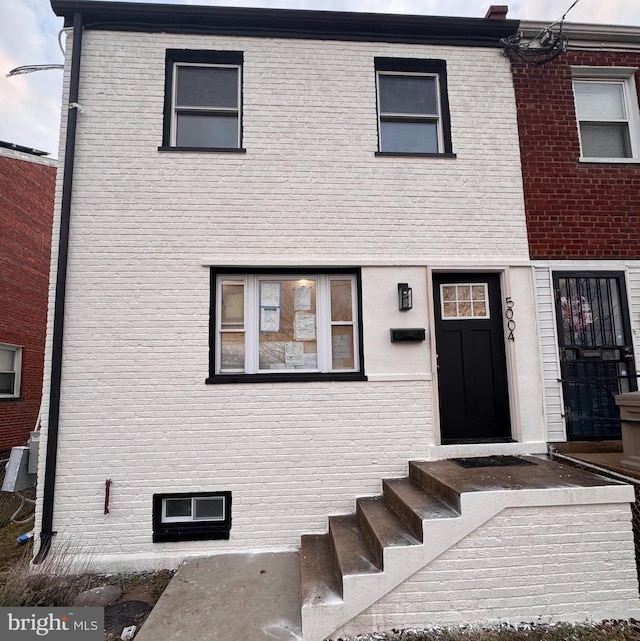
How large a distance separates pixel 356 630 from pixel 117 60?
6412 millimetres

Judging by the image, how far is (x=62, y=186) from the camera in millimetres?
4520

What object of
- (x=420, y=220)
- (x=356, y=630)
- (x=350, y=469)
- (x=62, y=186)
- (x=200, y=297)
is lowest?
(x=356, y=630)

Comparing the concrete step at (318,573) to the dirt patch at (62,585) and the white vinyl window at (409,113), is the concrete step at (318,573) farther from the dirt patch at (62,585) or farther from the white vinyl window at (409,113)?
the white vinyl window at (409,113)

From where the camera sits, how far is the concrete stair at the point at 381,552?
2.97m

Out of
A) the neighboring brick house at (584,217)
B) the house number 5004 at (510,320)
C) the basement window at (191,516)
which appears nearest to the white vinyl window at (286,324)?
the basement window at (191,516)

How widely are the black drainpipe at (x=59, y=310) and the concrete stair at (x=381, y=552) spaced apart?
2693 millimetres

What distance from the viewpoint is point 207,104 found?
4949mm

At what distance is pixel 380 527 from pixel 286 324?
2339mm

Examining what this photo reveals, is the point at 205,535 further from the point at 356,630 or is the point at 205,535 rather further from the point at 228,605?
the point at 356,630

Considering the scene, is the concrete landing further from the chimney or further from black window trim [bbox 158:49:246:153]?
the chimney

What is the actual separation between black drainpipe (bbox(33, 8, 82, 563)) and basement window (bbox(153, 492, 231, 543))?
1080 millimetres

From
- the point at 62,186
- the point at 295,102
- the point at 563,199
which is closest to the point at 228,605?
the point at 62,186

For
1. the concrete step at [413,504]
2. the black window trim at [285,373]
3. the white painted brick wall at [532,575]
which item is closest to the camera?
→ the white painted brick wall at [532,575]

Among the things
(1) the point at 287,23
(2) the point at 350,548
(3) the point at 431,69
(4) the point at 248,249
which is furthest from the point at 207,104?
(2) the point at 350,548
